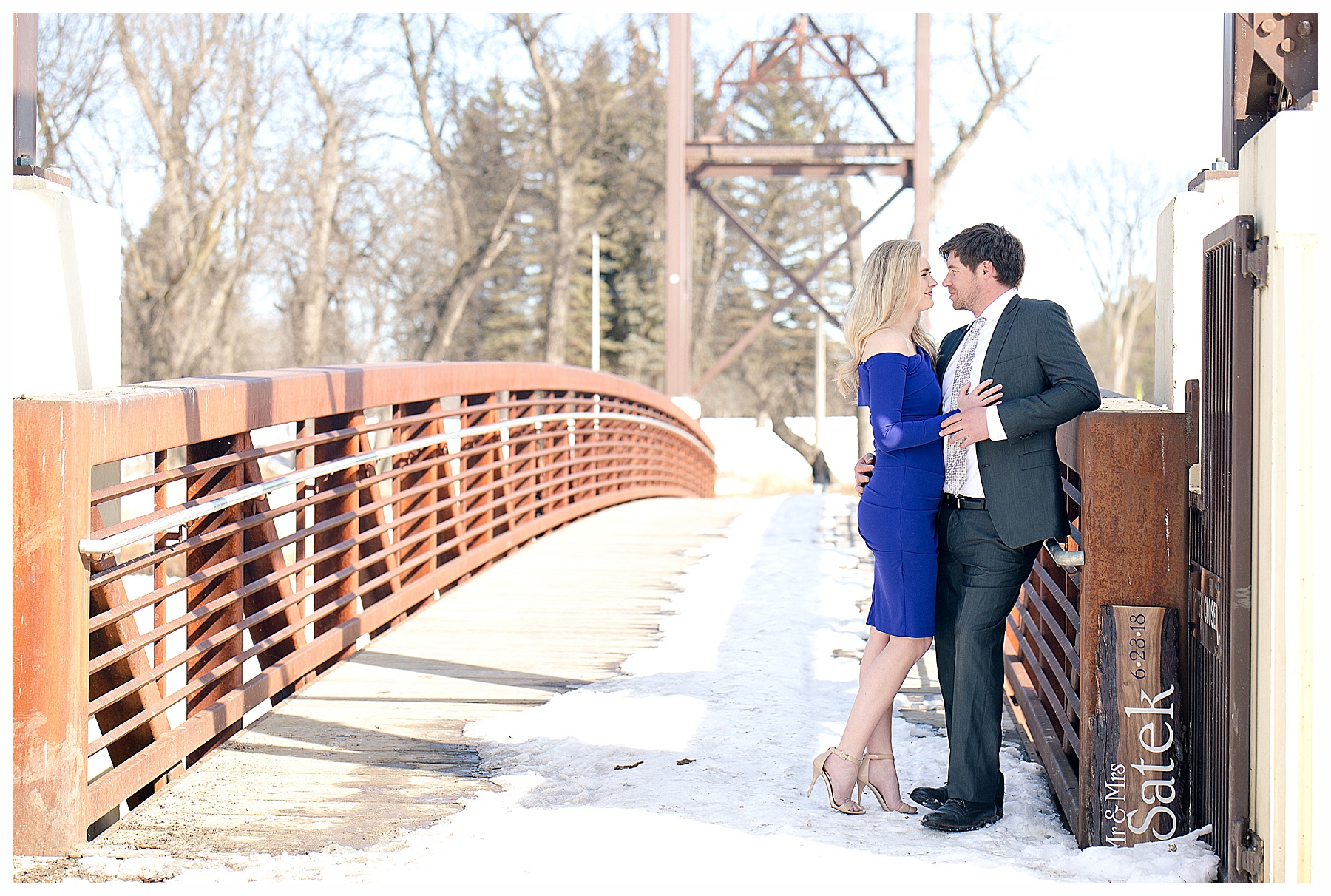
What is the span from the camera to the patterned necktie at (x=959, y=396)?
3.24m

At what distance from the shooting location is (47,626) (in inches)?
114

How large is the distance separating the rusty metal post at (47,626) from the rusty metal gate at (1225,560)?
2514 millimetres

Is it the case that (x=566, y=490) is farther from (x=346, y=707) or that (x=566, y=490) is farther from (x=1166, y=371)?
(x=1166, y=371)

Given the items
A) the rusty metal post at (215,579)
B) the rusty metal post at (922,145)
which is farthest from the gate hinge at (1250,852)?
the rusty metal post at (922,145)

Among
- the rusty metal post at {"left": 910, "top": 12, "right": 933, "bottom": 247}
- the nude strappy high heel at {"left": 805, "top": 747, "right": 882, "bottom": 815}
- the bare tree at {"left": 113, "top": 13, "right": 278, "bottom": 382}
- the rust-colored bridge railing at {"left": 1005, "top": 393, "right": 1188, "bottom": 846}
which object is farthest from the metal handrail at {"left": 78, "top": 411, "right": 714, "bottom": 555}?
the bare tree at {"left": 113, "top": 13, "right": 278, "bottom": 382}

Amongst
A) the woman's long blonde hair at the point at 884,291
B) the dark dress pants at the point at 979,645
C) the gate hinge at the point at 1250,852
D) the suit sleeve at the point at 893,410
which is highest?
the woman's long blonde hair at the point at 884,291

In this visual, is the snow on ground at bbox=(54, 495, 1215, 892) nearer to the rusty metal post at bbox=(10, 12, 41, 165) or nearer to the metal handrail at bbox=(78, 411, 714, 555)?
the metal handrail at bbox=(78, 411, 714, 555)

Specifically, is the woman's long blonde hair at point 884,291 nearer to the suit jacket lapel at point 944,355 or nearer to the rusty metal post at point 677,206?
the suit jacket lapel at point 944,355

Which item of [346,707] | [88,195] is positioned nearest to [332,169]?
[88,195]

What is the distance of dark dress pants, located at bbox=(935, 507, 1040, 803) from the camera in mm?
3191

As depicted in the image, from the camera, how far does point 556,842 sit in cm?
304

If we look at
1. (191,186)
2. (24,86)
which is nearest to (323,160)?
(191,186)

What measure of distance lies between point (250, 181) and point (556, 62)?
719 centimetres

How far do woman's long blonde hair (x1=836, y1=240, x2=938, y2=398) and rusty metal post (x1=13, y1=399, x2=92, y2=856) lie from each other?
1857mm
